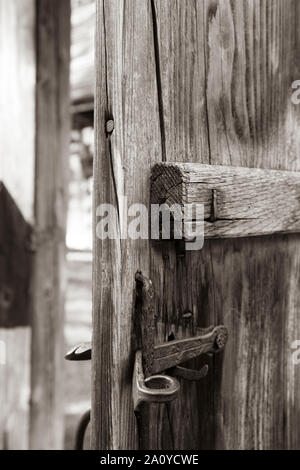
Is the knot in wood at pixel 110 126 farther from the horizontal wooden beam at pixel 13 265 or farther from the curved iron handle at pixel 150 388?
the horizontal wooden beam at pixel 13 265

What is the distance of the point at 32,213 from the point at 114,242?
827 mm

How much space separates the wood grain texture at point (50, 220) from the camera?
1410 millimetres

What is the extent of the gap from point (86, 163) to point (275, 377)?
1275 mm

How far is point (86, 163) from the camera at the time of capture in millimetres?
1932

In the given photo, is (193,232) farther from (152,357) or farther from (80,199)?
(80,199)

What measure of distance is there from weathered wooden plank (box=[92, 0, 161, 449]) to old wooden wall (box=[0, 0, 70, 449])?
2.62 feet

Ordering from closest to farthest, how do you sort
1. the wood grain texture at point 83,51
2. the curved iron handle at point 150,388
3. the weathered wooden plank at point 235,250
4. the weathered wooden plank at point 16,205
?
the curved iron handle at point 150,388, the weathered wooden plank at point 235,250, the weathered wooden plank at point 16,205, the wood grain texture at point 83,51

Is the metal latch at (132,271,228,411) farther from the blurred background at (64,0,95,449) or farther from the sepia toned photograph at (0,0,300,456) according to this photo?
the blurred background at (64,0,95,449)

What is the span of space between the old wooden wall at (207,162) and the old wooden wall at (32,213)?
30.2 inches

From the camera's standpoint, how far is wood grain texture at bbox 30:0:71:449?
55.5 inches

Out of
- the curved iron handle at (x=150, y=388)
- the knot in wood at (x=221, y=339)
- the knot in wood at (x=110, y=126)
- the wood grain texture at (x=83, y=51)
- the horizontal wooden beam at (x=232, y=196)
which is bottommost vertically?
the curved iron handle at (x=150, y=388)

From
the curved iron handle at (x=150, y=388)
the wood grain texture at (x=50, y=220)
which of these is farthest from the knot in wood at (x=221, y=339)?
the wood grain texture at (x=50, y=220)

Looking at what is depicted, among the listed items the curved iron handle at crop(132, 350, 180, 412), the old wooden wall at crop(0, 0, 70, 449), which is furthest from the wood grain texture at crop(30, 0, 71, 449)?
the curved iron handle at crop(132, 350, 180, 412)
